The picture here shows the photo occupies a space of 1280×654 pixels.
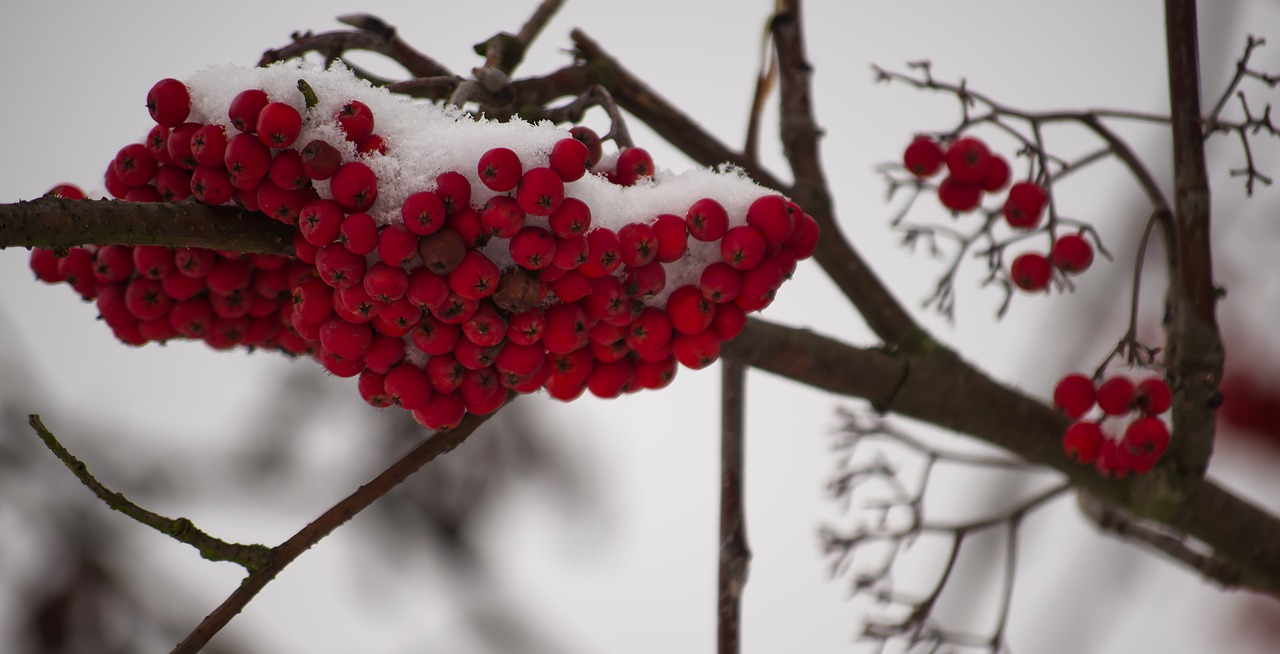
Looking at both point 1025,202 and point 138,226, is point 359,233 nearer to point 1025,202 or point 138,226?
point 138,226

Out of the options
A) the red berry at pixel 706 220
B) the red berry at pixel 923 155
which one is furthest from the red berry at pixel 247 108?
the red berry at pixel 923 155

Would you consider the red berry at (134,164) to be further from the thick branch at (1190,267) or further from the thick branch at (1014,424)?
the thick branch at (1190,267)

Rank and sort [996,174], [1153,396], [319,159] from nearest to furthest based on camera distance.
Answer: [319,159] → [1153,396] → [996,174]

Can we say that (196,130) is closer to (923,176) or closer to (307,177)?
(307,177)

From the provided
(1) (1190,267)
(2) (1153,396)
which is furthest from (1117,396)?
(1) (1190,267)

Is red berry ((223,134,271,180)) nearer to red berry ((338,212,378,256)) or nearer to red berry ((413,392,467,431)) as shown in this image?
red berry ((338,212,378,256))
